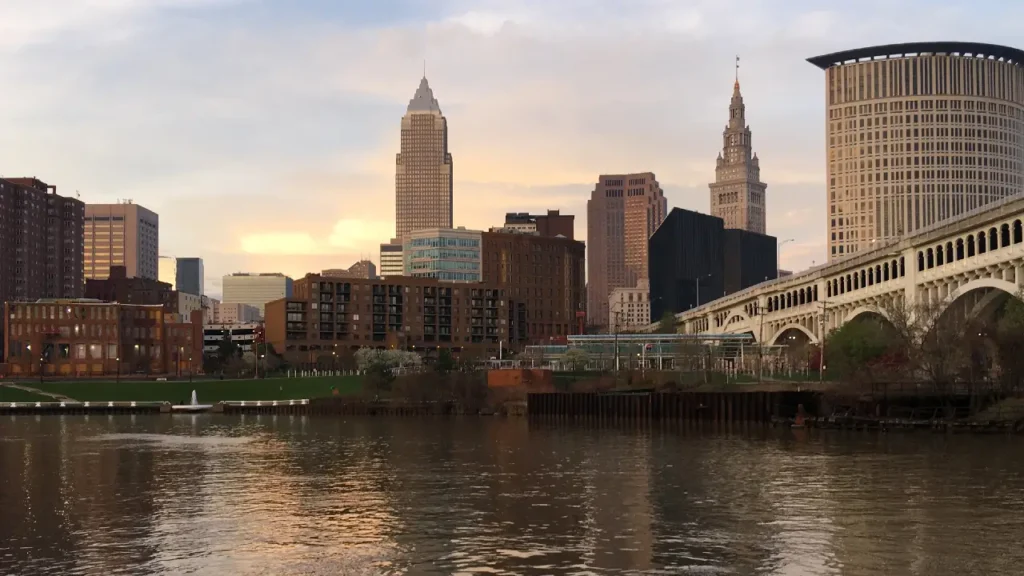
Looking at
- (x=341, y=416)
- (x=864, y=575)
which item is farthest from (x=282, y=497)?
(x=341, y=416)

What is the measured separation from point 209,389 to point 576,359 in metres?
59.0

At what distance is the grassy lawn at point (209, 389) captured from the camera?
608 feet

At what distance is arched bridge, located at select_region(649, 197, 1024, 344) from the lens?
107m

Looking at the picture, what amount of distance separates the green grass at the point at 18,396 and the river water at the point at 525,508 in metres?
103

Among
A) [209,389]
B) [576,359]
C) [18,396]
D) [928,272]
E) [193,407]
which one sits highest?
[928,272]

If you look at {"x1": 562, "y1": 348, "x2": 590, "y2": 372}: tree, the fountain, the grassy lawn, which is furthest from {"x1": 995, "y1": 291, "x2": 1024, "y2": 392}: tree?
the fountain

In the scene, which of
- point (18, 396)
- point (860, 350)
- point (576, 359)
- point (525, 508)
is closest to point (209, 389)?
point (18, 396)

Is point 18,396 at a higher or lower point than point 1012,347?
lower

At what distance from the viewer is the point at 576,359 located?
623 feet

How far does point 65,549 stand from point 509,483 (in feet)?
82.0

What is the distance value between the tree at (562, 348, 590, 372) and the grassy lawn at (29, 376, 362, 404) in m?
33.1

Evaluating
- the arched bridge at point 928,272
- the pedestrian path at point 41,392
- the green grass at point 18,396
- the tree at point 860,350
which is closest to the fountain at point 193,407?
the pedestrian path at point 41,392

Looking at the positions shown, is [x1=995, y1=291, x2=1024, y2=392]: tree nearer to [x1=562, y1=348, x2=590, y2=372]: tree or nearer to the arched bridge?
the arched bridge

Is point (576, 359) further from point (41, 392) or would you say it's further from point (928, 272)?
point (41, 392)
